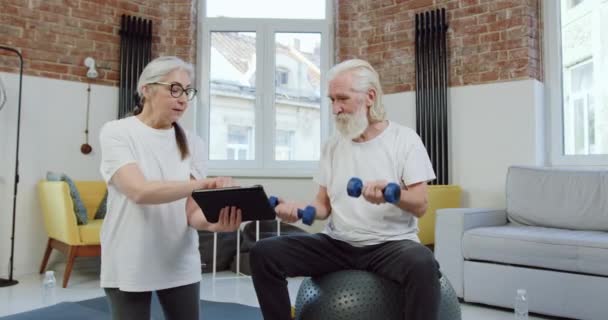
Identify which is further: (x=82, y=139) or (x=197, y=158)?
(x=82, y=139)

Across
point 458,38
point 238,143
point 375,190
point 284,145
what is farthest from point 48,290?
point 458,38

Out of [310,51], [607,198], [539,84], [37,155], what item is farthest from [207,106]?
[607,198]

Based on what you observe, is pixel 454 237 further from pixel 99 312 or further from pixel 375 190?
pixel 99 312

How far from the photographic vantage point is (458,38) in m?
4.55

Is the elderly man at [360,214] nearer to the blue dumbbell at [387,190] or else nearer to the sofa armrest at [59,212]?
the blue dumbbell at [387,190]

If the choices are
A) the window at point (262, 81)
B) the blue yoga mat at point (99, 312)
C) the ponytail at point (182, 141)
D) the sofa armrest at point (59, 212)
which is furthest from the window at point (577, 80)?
the sofa armrest at point (59, 212)

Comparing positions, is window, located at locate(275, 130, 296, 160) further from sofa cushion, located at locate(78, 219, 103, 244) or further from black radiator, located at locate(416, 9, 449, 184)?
sofa cushion, located at locate(78, 219, 103, 244)

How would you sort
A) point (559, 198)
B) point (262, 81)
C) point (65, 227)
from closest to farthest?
point (559, 198), point (65, 227), point (262, 81)

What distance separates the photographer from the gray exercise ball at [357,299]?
5.25 ft

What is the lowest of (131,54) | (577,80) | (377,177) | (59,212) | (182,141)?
(59,212)

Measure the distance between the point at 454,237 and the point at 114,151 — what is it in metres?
2.47

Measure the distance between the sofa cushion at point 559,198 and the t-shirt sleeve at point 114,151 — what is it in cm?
296

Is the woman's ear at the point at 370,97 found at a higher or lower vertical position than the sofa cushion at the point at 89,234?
higher

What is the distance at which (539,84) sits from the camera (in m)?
4.26
